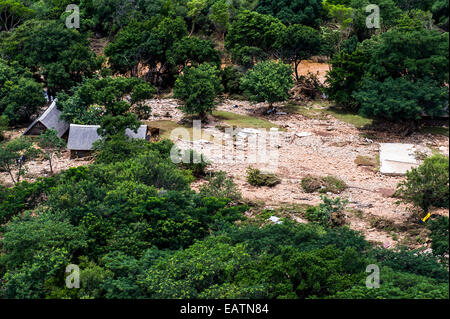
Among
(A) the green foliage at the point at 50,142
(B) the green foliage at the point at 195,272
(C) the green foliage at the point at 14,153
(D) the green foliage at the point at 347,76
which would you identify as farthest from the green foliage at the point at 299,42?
(B) the green foliage at the point at 195,272

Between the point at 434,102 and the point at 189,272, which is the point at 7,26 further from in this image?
the point at 189,272

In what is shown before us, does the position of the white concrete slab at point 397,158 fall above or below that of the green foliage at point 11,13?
below

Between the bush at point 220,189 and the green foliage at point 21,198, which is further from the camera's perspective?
the bush at point 220,189

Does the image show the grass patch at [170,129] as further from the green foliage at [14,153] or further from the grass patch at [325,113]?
the green foliage at [14,153]

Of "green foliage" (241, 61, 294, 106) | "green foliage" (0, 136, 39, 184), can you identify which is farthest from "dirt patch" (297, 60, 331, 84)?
"green foliage" (0, 136, 39, 184)

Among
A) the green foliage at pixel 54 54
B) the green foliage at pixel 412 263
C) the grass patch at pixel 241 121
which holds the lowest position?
the green foliage at pixel 412 263

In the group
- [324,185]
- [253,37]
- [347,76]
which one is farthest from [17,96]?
[347,76]
